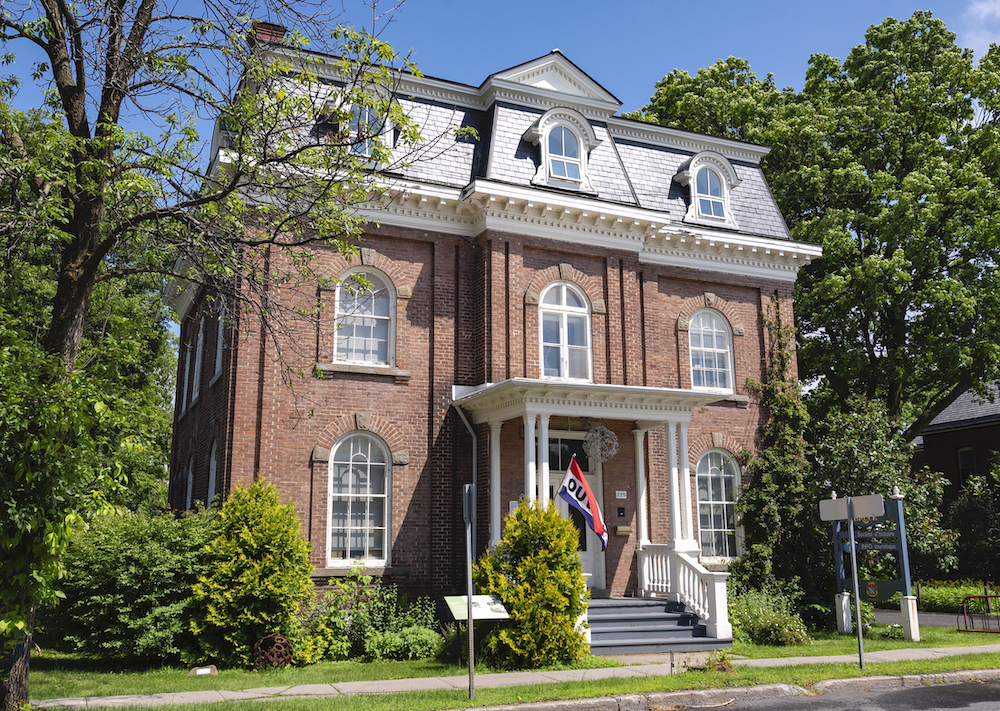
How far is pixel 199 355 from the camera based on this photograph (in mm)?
20031

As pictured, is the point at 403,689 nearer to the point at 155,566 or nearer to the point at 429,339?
the point at 155,566

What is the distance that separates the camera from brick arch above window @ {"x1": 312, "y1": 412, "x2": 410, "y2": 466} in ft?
51.4

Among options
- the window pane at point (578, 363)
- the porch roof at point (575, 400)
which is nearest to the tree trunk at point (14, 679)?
the porch roof at point (575, 400)

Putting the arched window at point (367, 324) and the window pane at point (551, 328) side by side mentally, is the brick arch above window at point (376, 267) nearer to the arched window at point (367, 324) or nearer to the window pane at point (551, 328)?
the arched window at point (367, 324)

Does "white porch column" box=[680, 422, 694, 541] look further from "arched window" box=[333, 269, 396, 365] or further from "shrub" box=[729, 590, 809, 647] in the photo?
"arched window" box=[333, 269, 396, 365]

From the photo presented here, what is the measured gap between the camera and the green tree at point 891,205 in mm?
22594

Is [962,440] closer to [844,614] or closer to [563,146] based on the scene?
[844,614]

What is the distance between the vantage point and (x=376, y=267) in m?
16.8

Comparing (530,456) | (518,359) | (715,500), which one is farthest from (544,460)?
(715,500)

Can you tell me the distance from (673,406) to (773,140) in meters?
13.5

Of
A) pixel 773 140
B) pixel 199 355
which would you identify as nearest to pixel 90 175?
pixel 199 355

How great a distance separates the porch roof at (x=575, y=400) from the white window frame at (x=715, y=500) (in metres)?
2.53

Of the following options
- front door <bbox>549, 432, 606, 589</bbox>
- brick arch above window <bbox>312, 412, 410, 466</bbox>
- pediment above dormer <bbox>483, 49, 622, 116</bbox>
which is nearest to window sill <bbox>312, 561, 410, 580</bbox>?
brick arch above window <bbox>312, 412, 410, 466</bbox>

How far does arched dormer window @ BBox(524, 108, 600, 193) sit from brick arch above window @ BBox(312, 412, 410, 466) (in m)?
6.08
